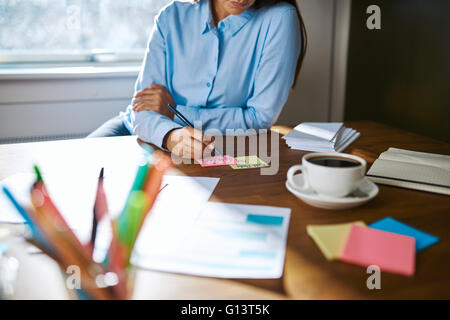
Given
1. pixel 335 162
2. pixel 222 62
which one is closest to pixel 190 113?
pixel 222 62

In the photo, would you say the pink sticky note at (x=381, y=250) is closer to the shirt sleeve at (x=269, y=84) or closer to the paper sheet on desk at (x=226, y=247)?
the paper sheet on desk at (x=226, y=247)

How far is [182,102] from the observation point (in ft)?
4.63

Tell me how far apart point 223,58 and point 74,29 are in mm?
1256

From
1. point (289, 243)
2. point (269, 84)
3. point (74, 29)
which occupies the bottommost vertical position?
point (289, 243)

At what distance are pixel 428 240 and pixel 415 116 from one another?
1600 mm

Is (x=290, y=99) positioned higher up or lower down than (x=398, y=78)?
lower down

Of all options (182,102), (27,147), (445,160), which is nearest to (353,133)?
(445,160)

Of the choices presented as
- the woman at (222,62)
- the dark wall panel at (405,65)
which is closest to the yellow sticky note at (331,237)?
the woman at (222,62)

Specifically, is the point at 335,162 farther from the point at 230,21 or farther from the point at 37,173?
the point at 230,21

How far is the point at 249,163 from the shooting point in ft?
2.91

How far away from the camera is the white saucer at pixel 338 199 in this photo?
63 centimetres

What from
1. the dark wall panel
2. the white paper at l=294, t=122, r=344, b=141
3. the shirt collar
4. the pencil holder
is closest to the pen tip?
the pencil holder
